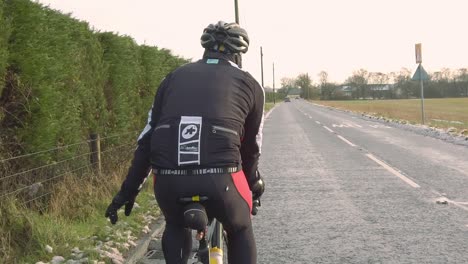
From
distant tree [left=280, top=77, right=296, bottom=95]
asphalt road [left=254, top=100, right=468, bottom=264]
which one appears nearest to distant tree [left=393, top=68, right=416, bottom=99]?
distant tree [left=280, top=77, right=296, bottom=95]

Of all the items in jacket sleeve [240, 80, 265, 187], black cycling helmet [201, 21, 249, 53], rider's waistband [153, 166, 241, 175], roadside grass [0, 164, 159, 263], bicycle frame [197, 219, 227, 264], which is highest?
black cycling helmet [201, 21, 249, 53]

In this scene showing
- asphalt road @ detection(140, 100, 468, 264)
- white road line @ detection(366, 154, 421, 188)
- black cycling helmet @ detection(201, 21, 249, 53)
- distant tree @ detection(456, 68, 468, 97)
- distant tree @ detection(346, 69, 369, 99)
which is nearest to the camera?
black cycling helmet @ detection(201, 21, 249, 53)

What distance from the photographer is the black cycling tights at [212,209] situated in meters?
2.50

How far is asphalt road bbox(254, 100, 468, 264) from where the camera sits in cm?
501

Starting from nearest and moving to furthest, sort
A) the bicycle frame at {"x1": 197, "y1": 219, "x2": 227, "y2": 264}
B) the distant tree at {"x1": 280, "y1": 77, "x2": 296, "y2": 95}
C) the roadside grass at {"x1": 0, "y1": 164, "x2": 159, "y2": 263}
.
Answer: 1. the bicycle frame at {"x1": 197, "y1": 219, "x2": 227, "y2": 264}
2. the roadside grass at {"x1": 0, "y1": 164, "x2": 159, "y2": 263}
3. the distant tree at {"x1": 280, "y1": 77, "x2": 296, "y2": 95}

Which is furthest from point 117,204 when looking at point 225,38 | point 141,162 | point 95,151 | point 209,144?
point 95,151

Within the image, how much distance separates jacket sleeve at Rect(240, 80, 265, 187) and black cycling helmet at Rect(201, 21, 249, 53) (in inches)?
10.3

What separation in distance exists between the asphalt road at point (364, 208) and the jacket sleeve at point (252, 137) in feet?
6.96

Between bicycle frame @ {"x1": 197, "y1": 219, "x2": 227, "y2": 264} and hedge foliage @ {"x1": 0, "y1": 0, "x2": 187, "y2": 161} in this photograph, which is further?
hedge foliage @ {"x1": 0, "y1": 0, "x2": 187, "y2": 161}

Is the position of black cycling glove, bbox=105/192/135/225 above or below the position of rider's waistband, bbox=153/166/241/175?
below

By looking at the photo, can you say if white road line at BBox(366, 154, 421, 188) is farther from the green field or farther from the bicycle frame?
the green field

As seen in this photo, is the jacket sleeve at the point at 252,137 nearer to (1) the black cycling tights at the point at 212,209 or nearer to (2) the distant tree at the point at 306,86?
(1) the black cycling tights at the point at 212,209

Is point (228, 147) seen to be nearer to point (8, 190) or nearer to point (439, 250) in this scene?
point (439, 250)

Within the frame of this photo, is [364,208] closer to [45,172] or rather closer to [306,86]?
[45,172]
